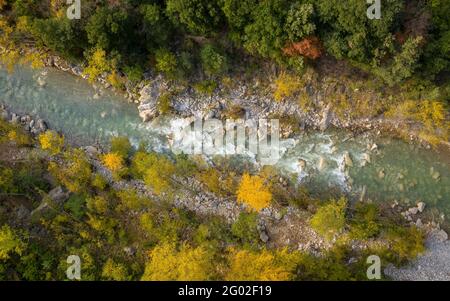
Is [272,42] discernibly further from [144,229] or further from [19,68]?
[19,68]

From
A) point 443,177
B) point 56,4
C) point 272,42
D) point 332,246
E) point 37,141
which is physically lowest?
point 332,246

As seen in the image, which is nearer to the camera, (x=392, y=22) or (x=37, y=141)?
(x=392, y=22)

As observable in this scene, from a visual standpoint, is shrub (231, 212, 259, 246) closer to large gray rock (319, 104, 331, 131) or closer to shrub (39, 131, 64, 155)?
large gray rock (319, 104, 331, 131)

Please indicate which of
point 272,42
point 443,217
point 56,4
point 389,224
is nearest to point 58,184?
point 56,4

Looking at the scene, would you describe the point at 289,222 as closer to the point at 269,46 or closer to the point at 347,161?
the point at 347,161

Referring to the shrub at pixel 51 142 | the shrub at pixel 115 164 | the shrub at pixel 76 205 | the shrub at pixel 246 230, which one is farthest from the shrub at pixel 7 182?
the shrub at pixel 246 230

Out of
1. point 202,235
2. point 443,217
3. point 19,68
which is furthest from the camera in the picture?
point 19,68

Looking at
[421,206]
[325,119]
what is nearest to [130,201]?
[325,119]
